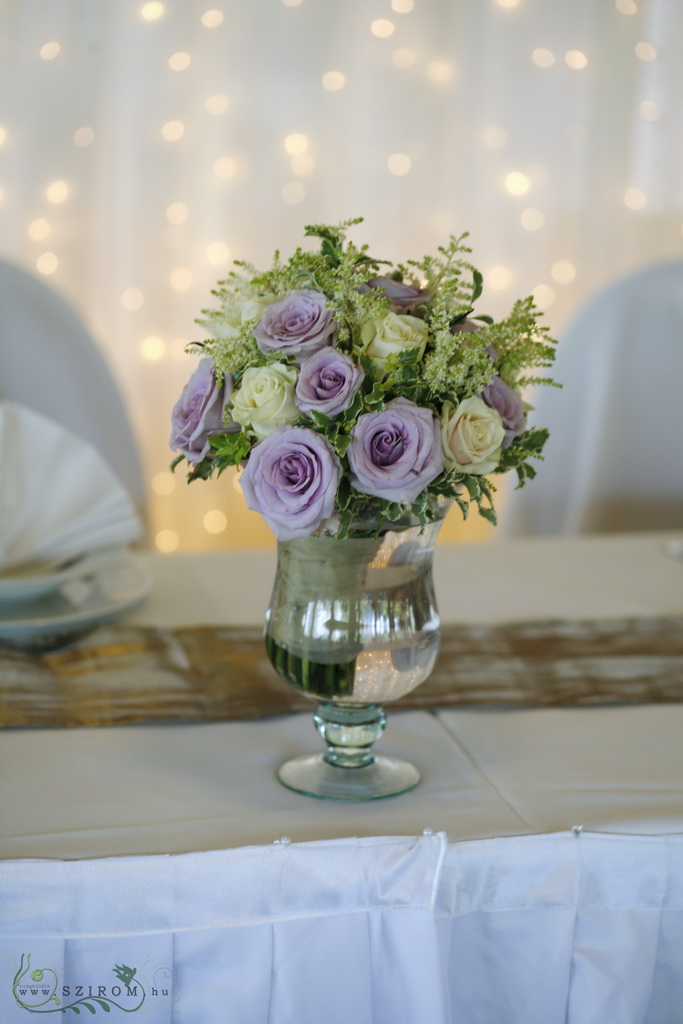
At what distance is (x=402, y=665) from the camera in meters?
0.74

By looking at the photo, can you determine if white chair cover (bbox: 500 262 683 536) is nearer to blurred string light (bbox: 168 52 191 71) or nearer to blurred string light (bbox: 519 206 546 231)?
blurred string light (bbox: 519 206 546 231)

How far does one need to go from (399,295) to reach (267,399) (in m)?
0.13

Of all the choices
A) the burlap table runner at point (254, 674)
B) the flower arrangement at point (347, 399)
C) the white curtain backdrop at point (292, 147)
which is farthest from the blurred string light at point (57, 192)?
the flower arrangement at point (347, 399)

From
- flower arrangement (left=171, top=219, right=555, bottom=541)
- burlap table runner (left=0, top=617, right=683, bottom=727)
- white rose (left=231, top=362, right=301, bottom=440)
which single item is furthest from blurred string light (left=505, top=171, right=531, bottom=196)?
white rose (left=231, top=362, right=301, bottom=440)

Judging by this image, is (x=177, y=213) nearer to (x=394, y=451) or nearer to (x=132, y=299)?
(x=132, y=299)

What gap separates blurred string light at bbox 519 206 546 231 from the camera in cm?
275

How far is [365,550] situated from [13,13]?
212 cm

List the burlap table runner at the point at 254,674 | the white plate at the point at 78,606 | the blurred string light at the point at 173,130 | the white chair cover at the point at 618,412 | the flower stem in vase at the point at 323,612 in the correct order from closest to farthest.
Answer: the flower stem in vase at the point at 323,612 < the burlap table runner at the point at 254,674 < the white plate at the point at 78,606 < the white chair cover at the point at 618,412 < the blurred string light at the point at 173,130

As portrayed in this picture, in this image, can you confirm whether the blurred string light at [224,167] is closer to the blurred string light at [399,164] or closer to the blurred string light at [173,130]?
the blurred string light at [173,130]

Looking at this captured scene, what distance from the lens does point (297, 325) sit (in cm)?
66

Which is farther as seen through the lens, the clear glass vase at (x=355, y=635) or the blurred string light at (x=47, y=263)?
the blurred string light at (x=47, y=263)

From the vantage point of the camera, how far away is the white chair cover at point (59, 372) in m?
1.84

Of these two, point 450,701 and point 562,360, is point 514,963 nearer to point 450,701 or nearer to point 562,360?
point 450,701

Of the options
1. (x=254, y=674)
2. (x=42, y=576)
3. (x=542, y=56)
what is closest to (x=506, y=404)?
(x=254, y=674)
